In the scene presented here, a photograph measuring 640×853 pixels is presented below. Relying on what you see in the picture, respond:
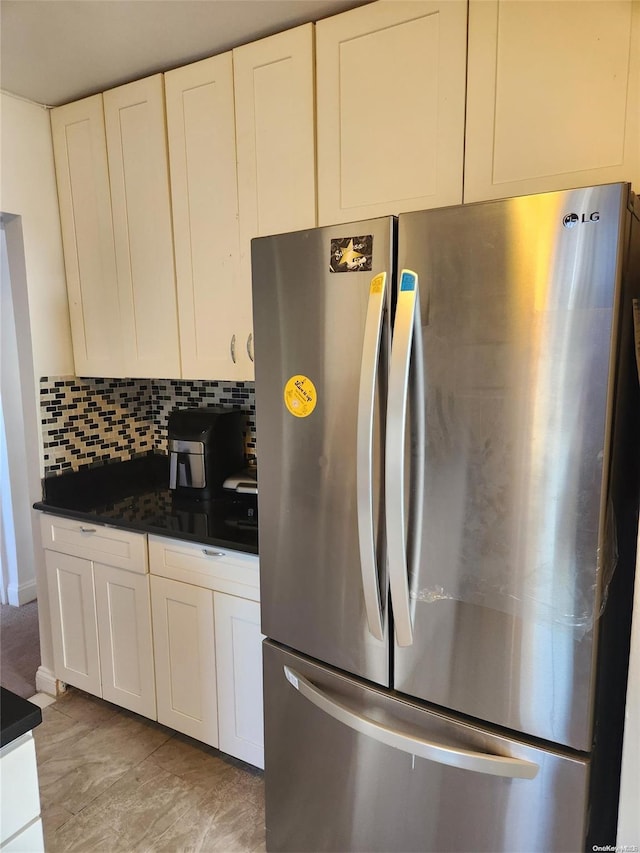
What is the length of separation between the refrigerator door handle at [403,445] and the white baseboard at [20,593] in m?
2.84

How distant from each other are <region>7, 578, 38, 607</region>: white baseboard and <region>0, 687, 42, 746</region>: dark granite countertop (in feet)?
8.67

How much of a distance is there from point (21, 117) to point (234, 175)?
3.08 feet

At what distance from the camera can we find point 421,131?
4.84 ft

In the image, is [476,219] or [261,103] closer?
[476,219]

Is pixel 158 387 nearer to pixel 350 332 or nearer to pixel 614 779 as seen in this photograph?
pixel 350 332

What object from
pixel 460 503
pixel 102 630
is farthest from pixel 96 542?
pixel 460 503

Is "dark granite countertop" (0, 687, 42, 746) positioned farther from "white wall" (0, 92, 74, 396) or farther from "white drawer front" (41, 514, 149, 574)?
"white wall" (0, 92, 74, 396)

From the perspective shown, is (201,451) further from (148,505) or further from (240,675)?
(240,675)

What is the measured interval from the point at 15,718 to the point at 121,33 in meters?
1.83

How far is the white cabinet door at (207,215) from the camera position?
1.81 metres

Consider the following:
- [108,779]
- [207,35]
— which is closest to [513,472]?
[207,35]

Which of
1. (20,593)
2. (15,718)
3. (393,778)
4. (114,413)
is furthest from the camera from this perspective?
(20,593)

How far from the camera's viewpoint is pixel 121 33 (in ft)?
5.50

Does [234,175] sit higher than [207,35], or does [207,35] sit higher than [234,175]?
[207,35]
